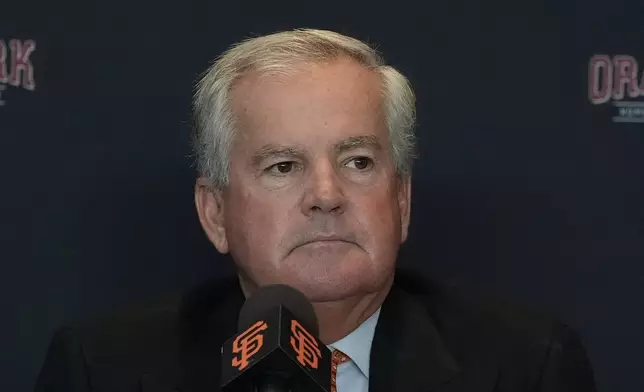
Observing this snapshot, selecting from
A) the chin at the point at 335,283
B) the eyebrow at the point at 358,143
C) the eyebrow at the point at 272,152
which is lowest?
the chin at the point at 335,283

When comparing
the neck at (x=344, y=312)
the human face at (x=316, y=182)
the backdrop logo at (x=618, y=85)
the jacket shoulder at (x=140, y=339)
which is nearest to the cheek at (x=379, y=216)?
the human face at (x=316, y=182)

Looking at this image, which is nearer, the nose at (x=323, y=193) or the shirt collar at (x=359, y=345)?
the nose at (x=323, y=193)

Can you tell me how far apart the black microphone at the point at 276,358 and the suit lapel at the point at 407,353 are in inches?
24.8

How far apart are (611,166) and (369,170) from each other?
651 mm

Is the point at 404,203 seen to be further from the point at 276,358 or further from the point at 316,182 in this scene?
the point at 276,358

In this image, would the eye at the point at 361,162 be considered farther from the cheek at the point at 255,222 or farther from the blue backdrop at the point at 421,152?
the blue backdrop at the point at 421,152

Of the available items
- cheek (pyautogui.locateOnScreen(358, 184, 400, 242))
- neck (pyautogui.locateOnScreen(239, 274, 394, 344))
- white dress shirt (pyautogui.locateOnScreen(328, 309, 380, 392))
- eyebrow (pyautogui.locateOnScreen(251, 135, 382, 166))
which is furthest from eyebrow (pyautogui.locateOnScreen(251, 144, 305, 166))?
white dress shirt (pyautogui.locateOnScreen(328, 309, 380, 392))

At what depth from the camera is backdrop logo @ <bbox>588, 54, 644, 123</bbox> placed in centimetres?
185

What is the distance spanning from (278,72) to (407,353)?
491 mm

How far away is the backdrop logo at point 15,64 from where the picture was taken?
1804 millimetres

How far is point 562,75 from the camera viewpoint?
1878 millimetres

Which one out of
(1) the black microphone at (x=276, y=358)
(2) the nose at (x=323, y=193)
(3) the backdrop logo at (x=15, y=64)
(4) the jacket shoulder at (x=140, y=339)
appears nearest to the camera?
(1) the black microphone at (x=276, y=358)

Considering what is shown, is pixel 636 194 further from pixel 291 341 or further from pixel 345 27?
pixel 291 341

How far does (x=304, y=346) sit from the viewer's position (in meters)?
0.90
